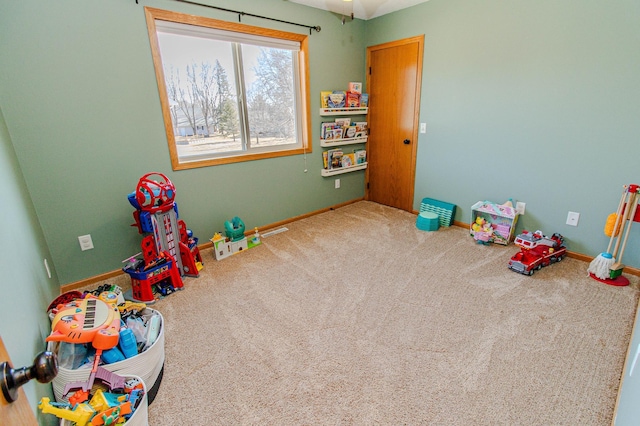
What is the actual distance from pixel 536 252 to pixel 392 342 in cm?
165

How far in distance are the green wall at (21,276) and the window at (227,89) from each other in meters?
1.08

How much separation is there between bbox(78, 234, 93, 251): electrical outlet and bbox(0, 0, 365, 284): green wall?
3 cm

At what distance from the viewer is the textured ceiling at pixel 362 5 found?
3.27 metres

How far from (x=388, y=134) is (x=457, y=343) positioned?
2904 mm

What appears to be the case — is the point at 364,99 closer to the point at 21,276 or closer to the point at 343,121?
the point at 343,121

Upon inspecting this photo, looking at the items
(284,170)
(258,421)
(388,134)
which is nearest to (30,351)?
(258,421)

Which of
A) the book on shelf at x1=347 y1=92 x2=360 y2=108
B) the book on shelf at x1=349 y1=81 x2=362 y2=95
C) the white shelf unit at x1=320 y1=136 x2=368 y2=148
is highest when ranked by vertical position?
the book on shelf at x1=349 y1=81 x2=362 y2=95

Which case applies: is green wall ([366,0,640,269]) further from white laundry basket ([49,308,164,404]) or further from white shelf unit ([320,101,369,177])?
white laundry basket ([49,308,164,404])

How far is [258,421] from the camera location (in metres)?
1.38

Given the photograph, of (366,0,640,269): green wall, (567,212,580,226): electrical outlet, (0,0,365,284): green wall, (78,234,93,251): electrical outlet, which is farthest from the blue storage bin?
(78,234,93,251): electrical outlet

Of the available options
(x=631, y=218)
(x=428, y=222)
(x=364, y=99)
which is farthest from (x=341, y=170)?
(x=631, y=218)

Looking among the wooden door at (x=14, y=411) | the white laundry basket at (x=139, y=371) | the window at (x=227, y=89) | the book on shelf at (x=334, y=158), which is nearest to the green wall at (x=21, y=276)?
the white laundry basket at (x=139, y=371)

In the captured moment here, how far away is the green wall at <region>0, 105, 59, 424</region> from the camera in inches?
45.7

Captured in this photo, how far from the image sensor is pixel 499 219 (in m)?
3.13
